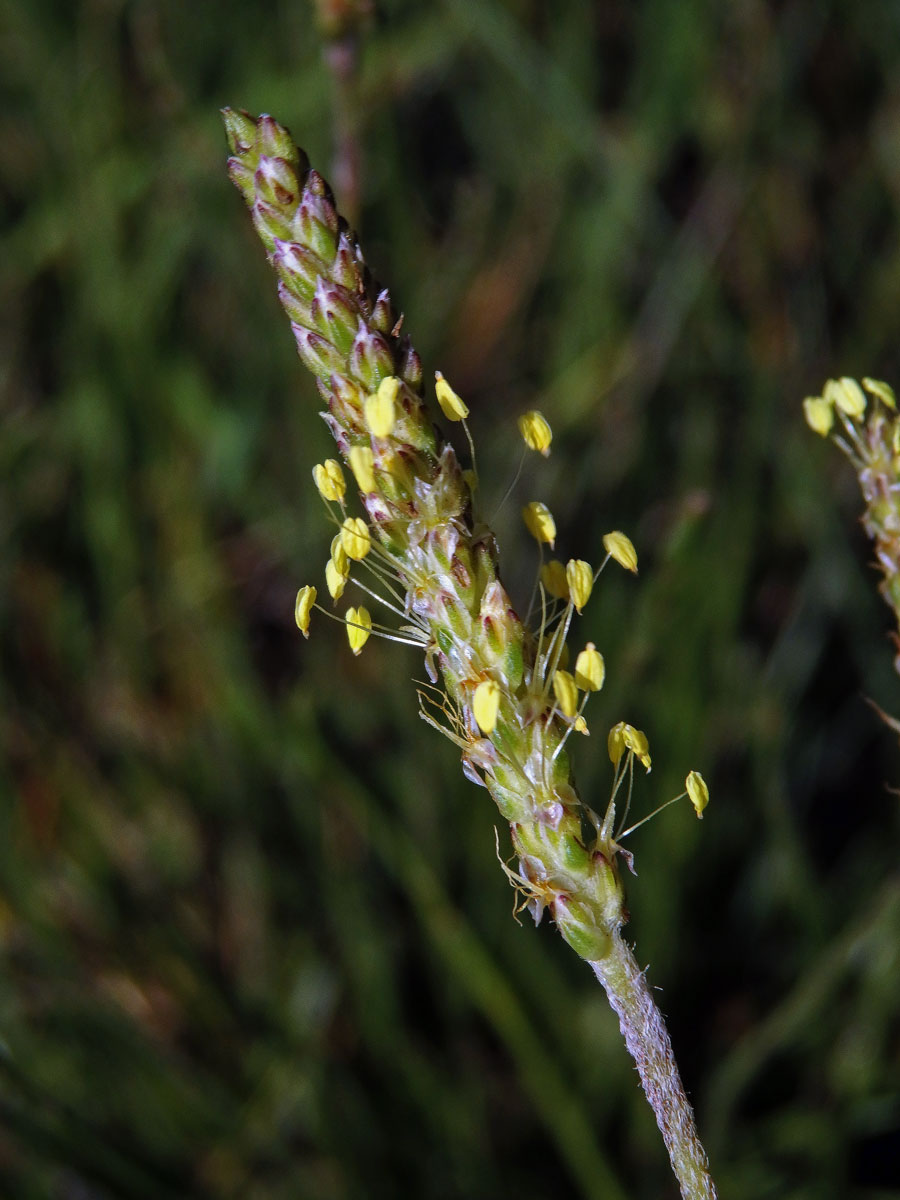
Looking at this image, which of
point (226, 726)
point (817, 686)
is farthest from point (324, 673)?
point (817, 686)

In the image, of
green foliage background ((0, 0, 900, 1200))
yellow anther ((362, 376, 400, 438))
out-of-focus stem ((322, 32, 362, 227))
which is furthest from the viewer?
green foliage background ((0, 0, 900, 1200))

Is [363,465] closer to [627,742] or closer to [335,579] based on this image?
[335,579]

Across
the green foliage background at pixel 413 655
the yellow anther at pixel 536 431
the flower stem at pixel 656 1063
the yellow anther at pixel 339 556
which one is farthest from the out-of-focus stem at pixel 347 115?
the flower stem at pixel 656 1063

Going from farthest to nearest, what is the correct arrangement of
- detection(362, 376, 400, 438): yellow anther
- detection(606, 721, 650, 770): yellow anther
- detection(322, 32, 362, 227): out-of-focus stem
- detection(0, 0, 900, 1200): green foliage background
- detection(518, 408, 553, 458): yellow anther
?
detection(0, 0, 900, 1200): green foliage background → detection(322, 32, 362, 227): out-of-focus stem → detection(518, 408, 553, 458): yellow anther → detection(606, 721, 650, 770): yellow anther → detection(362, 376, 400, 438): yellow anther

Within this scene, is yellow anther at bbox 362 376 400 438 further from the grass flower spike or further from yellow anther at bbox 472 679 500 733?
yellow anther at bbox 472 679 500 733

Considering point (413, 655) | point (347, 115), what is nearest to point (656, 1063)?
point (347, 115)

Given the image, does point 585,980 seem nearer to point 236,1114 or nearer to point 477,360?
point 236,1114

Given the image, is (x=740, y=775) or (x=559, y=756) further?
(x=740, y=775)

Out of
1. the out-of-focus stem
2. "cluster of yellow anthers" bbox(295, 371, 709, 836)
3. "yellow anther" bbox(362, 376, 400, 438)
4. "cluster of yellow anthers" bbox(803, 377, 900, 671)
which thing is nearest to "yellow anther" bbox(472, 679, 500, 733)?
"cluster of yellow anthers" bbox(295, 371, 709, 836)
